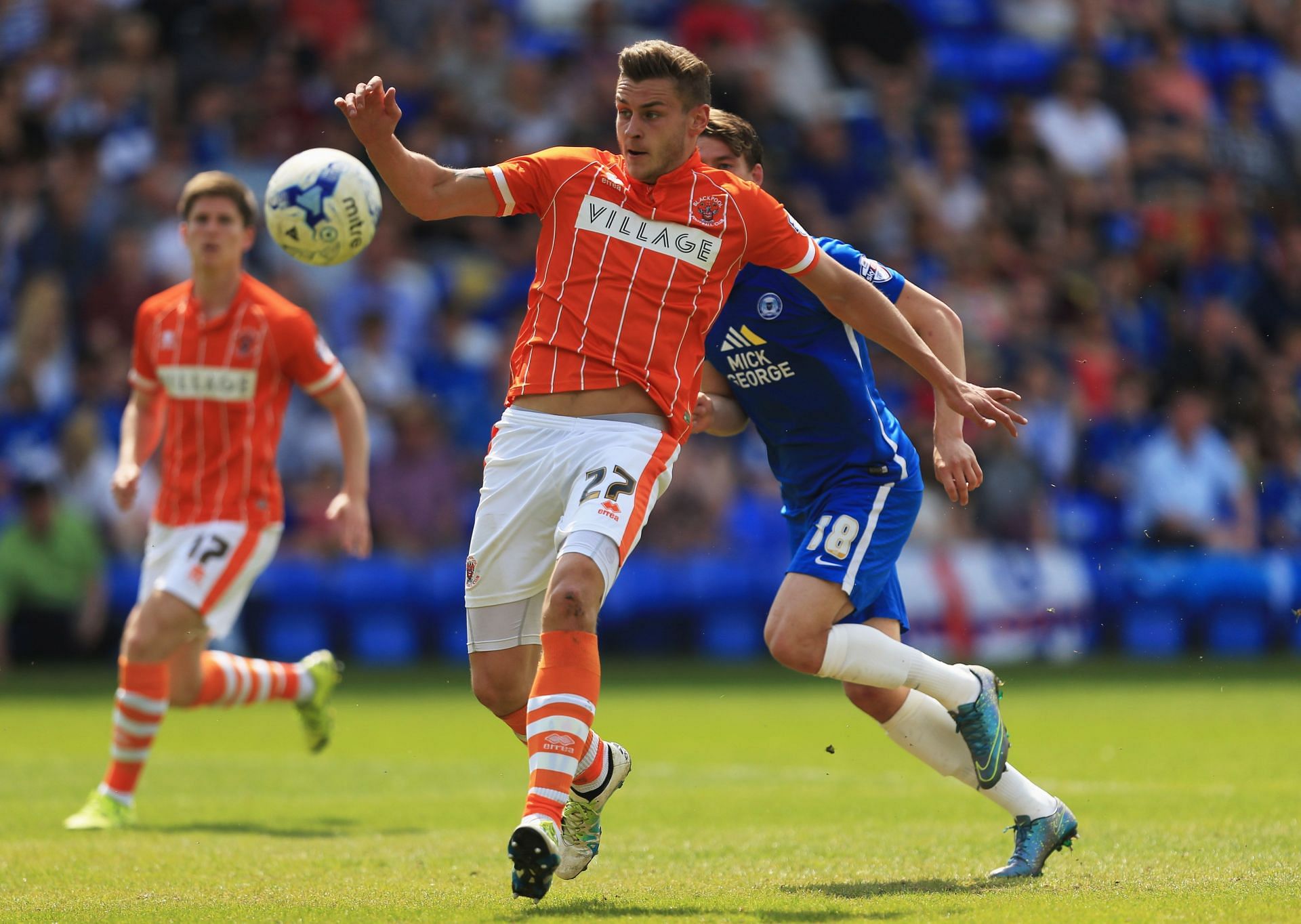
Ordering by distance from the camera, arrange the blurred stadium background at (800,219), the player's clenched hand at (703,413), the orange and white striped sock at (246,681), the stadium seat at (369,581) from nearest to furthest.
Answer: the player's clenched hand at (703,413) < the orange and white striped sock at (246,681) < the stadium seat at (369,581) < the blurred stadium background at (800,219)

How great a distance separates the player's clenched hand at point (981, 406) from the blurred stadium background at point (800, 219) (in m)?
10.8

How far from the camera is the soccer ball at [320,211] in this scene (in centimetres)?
724

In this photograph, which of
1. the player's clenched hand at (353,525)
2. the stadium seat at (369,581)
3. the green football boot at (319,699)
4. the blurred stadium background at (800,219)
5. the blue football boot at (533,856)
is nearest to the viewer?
the blue football boot at (533,856)

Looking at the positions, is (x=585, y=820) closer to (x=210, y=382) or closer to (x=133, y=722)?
(x=133, y=722)

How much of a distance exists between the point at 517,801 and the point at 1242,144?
15.7 m

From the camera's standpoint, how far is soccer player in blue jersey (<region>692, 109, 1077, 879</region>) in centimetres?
642

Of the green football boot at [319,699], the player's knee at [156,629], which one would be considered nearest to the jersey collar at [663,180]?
the player's knee at [156,629]

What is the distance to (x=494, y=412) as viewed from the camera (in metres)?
17.4

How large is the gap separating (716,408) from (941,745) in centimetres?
159

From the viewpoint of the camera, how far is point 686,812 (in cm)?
856

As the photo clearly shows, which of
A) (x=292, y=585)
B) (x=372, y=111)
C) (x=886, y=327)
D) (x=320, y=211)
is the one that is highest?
(x=372, y=111)

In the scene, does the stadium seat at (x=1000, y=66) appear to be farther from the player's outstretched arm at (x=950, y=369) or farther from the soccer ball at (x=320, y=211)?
the player's outstretched arm at (x=950, y=369)

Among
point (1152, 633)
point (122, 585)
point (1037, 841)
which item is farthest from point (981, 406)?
point (1152, 633)

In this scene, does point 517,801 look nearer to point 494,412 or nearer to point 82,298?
point 494,412
